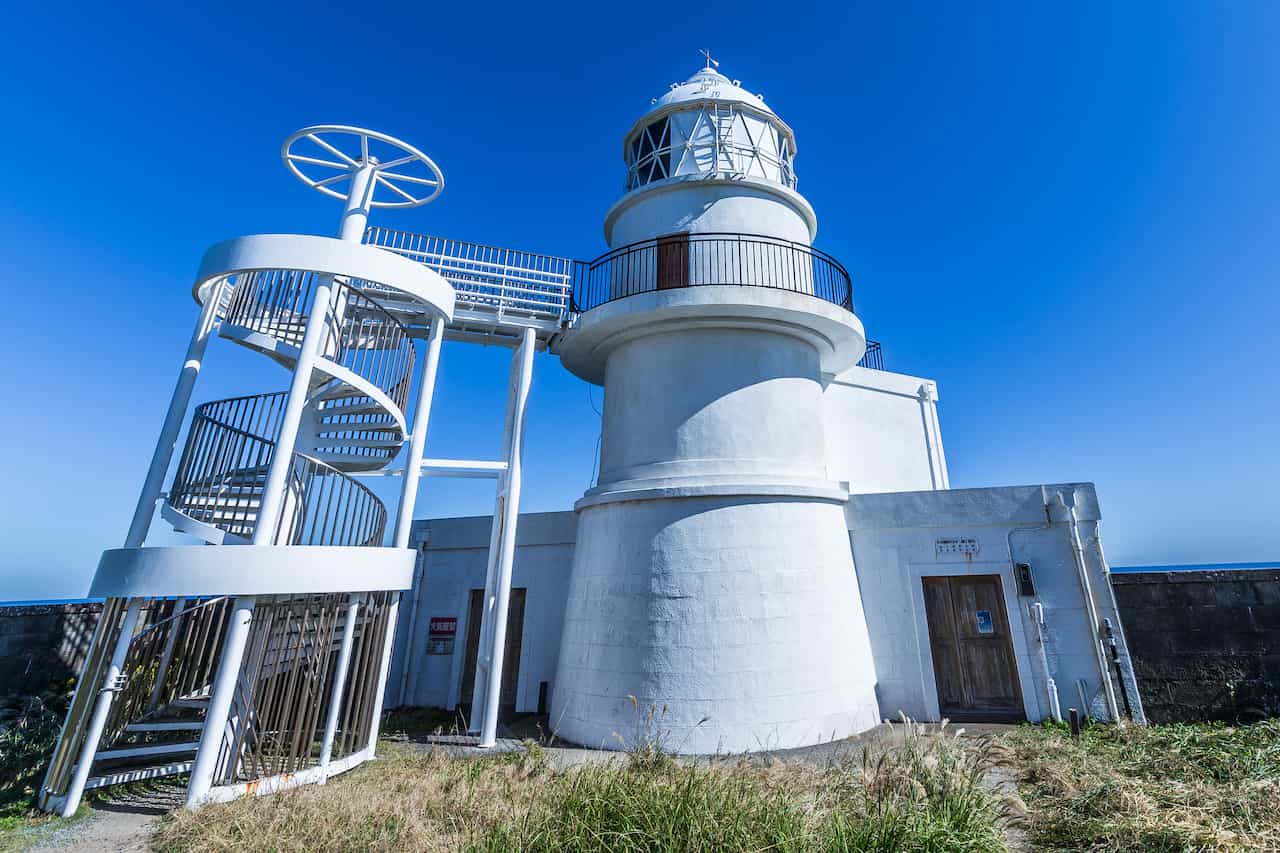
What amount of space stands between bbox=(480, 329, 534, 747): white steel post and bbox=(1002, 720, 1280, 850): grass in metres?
6.48

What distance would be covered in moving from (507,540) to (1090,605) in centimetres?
872

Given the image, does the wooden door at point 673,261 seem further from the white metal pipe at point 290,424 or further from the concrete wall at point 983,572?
the white metal pipe at point 290,424

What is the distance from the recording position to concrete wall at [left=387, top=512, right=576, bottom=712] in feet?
33.0

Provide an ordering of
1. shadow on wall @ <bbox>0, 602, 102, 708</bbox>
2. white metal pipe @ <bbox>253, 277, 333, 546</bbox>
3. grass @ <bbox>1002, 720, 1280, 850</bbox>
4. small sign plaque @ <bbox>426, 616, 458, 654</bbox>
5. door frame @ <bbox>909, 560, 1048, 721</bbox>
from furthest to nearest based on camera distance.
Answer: small sign plaque @ <bbox>426, 616, 458, 654</bbox>, shadow on wall @ <bbox>0, 602, 102, 708</bbox>, door frame @ <bbox>909, 560, 1048, 721</bbox>, white metal pipe @ <bbox>253, 277, 333, 546</bbox>, grass @ <bbox>1002, 720, 1280, 850</bbox>

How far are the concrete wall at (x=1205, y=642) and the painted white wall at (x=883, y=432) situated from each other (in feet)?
13.5

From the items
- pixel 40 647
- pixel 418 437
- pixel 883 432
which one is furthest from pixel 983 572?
pixel 40 647

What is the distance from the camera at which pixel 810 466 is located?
929cm

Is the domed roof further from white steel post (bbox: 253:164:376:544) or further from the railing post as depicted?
the railing post

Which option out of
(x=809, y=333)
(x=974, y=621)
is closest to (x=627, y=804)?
(x=974, y=621)

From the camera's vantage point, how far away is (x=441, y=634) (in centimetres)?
1066

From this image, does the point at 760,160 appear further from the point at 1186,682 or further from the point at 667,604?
the point at 1186,682

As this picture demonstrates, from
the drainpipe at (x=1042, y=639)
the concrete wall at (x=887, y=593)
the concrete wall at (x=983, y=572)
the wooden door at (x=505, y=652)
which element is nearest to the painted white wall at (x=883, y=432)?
the concrete wall at (x=983, y=572)

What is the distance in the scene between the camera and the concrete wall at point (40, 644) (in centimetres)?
841

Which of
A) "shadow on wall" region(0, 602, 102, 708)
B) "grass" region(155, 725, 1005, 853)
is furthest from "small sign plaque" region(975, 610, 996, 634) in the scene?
"shadow on wall" region(0, 602, 102, 708)
